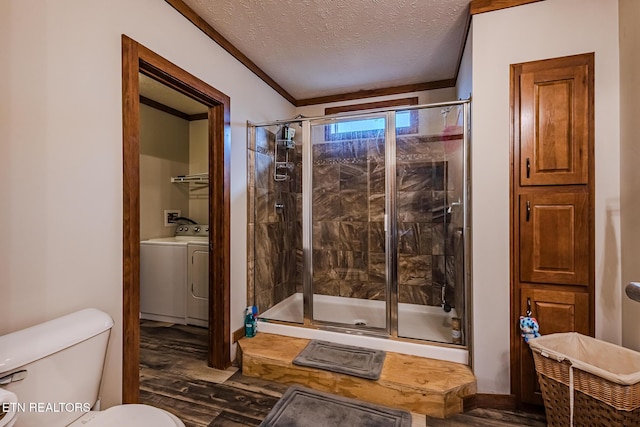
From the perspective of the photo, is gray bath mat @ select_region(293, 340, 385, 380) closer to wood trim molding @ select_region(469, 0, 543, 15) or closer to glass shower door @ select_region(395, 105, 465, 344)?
glass shower door @ select_region(395, 105, 465, 344)

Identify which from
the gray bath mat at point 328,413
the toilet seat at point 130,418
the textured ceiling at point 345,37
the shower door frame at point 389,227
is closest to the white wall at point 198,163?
the textured ceiling at point 345,37

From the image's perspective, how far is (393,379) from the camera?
181 cm

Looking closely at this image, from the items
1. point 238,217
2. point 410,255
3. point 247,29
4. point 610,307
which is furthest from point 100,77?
point 610,307

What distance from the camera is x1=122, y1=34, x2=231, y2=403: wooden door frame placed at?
152 cm

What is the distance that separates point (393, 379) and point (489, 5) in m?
2.40

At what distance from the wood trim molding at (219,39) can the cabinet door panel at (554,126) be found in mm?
2040

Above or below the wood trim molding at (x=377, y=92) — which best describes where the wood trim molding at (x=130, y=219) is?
below

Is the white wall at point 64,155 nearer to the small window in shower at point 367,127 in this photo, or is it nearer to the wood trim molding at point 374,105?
the small window in shower at point 367,127

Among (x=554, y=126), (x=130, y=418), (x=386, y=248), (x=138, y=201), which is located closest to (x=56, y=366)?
(x=130, y=418)

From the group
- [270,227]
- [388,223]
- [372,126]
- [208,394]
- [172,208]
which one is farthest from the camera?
[172,208]

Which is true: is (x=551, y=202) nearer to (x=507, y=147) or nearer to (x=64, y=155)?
(x=507, y=147)

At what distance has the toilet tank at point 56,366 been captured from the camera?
3.07 ft

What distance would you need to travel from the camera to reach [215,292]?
2217mm

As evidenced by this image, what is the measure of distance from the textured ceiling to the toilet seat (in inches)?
86.6
